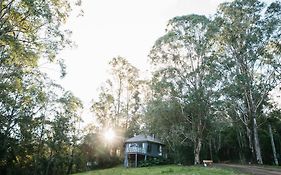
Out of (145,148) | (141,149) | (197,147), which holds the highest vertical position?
(145,148)

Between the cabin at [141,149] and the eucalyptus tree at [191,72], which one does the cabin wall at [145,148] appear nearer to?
the cabin at [141,149]

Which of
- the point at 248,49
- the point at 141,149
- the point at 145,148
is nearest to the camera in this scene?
the point at 248,49

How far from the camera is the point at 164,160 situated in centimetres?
4419

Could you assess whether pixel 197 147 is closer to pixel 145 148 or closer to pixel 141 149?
pixel 145 148

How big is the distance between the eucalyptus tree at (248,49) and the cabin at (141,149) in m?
17.8

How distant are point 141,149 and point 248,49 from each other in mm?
23708

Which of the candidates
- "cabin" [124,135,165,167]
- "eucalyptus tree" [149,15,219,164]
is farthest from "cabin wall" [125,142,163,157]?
"eucalyptus tree" [149,15,219,164]

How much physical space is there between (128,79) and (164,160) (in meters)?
20.1

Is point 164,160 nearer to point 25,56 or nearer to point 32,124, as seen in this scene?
point 32,124

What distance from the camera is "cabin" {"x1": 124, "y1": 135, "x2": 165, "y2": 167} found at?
161 ft

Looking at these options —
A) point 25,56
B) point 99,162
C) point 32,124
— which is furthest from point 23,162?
point 25,56

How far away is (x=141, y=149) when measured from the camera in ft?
162

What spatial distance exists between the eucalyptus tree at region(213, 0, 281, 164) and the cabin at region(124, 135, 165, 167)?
699 inches

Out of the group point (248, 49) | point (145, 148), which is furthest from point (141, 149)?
point (248, 49)
